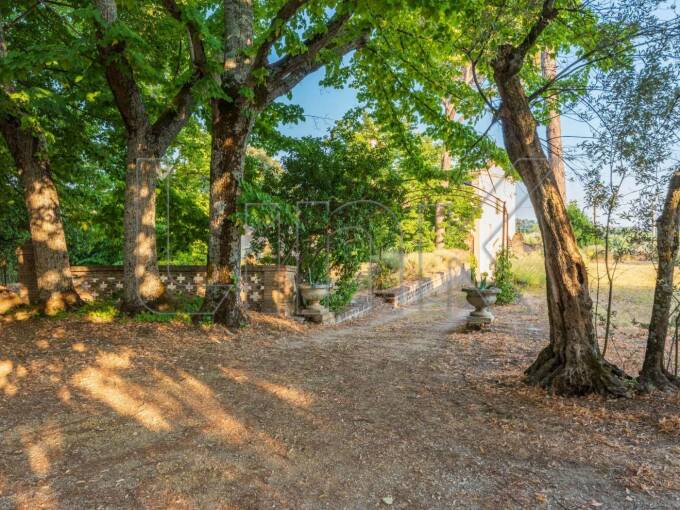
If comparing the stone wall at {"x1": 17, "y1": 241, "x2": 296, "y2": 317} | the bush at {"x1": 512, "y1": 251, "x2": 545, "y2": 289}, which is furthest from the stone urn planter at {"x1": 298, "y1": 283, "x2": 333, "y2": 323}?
the bush at {"x1": 512, "y1": 251, "x2": 545, "y2": 289}

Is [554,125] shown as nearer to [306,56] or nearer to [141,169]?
[306,56]

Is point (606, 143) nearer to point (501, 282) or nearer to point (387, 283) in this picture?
point (501, 282)

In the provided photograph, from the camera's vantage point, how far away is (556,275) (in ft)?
13.7

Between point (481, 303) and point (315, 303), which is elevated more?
point (481, 303)

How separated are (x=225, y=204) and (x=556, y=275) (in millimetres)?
4837

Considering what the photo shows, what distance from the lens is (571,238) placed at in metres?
4.16

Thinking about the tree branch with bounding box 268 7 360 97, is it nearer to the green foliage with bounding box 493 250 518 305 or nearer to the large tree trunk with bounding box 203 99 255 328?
the large tree trunk with bounding box 203 99 255 328

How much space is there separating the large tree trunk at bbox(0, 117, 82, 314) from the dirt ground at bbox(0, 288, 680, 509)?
81.6 inches

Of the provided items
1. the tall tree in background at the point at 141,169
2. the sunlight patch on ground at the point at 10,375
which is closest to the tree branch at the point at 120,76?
the tall tree in background at the point at 141,169

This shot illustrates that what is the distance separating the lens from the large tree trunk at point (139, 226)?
7148 mm

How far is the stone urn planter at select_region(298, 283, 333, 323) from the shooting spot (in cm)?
855

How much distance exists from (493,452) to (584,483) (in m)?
0.56

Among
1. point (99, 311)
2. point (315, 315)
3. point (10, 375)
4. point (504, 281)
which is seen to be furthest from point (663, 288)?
point (99, 311)

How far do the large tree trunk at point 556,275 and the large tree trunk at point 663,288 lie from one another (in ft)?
0.93
